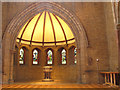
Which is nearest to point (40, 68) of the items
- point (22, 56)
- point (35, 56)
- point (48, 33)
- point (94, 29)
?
point (35, 56)

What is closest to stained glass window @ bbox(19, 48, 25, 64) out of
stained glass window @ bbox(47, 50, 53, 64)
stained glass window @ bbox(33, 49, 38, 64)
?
stained glass window @ bbox(33, 49, 38, 64)

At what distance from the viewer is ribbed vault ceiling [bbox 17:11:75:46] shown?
50.1 feet

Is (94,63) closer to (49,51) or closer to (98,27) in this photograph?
(98,27)

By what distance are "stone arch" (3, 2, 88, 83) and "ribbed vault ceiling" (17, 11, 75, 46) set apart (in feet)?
10.3

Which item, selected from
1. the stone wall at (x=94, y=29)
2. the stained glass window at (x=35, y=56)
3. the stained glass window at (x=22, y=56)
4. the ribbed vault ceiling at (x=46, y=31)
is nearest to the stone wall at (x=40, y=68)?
the stained glass window at (x=22, y=56)

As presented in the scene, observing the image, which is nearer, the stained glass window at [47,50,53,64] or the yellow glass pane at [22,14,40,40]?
the yellow glass pane at [22,14,40,40]

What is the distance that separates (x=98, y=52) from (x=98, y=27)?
175 centimetres

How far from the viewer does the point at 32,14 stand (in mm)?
11859

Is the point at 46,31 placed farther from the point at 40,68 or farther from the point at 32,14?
the point at 32,14

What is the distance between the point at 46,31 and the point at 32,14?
4790 mm

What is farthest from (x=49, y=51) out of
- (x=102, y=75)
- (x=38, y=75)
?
(x=102, y=75)

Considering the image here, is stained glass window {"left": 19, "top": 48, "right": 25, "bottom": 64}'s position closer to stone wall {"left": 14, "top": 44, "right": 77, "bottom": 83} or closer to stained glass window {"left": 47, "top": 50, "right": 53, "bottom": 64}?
stone wall {"left": 14, "top": 44, "right": 77, "bottom": 83}

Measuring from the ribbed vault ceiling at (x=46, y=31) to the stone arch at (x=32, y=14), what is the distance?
3.15 metres

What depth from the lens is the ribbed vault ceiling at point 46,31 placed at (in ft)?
50.1
